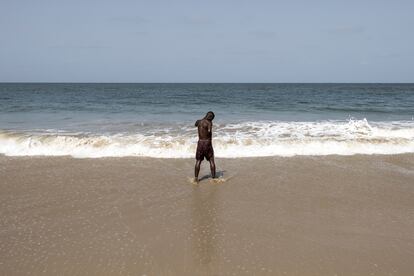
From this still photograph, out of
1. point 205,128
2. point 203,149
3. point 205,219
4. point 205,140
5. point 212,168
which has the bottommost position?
point 205,219

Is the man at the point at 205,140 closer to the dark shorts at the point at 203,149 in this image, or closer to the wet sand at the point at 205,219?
the dark shorts at the point at 203,149

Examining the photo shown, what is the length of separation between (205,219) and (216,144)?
16.5ft

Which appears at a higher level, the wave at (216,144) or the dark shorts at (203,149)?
the dark shorts at (203,149)

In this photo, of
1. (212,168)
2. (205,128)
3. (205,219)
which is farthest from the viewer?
(212,168)

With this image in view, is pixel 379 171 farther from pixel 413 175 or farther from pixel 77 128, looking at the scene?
pixel 77 128

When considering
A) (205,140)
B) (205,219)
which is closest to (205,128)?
(205,140)

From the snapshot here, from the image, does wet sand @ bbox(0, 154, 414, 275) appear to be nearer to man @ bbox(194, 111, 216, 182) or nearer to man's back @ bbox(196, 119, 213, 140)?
man @ bbox(194, 111, 216, 182)

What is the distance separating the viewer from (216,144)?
1055 centimetres

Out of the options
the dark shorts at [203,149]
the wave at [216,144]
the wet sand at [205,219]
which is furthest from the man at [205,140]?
the wave at [216,144]

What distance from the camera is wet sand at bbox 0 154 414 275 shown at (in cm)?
436

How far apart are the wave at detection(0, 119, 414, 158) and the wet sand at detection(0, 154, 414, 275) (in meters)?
1.18

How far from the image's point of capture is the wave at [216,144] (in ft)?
32.9

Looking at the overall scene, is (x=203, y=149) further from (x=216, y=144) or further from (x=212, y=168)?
(x=216, y=144)

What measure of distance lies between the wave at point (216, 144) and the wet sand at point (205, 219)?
1.18 m
